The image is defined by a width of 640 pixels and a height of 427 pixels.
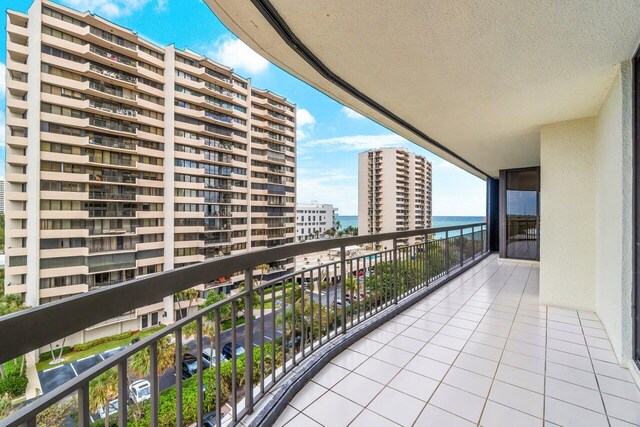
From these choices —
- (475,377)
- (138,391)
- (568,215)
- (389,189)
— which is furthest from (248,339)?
(389,189)

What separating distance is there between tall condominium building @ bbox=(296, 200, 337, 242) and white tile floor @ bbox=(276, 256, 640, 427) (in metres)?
40.3

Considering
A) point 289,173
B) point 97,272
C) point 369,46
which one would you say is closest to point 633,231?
point 369,46

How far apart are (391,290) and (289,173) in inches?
1258

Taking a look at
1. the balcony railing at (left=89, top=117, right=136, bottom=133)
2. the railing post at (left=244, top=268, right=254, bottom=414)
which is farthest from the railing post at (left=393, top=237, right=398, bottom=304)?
the balcony railing at (left=89, top=117, right=136, bottom=133)

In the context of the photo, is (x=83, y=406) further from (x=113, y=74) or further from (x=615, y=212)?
(x=113, y=74)

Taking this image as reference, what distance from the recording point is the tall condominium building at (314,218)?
148ft

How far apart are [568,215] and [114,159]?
1014 inches

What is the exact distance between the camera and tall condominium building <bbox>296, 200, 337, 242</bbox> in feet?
148

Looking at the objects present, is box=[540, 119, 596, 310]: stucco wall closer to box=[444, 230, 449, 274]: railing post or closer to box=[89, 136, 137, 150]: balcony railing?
box=[444, 230, 449, 274]: railing post

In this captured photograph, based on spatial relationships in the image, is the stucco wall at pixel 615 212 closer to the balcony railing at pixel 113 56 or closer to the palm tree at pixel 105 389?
the palm tree at pixel 105 389

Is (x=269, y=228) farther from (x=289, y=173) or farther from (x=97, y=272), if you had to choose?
(x=97, y=272)

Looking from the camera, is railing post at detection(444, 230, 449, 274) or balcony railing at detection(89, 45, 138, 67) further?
balcony railing at detection(89, 45, 138, 67)

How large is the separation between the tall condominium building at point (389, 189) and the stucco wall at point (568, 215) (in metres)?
42.2

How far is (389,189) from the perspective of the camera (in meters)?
45.2
